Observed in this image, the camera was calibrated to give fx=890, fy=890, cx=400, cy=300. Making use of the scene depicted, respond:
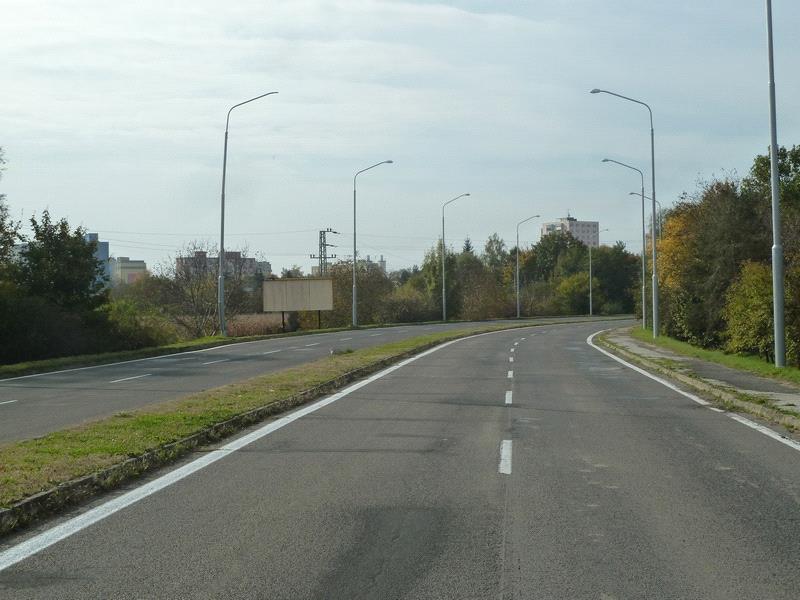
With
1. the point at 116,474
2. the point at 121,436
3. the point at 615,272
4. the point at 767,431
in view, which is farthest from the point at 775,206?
the point at 615,272

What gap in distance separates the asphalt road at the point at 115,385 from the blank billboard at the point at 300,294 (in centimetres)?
2992

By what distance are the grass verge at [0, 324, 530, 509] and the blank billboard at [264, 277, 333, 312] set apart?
46.9 metres

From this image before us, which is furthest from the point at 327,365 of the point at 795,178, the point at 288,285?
the point at 288,285

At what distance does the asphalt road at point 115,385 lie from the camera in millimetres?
15031

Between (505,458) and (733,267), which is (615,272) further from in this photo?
(505,458)

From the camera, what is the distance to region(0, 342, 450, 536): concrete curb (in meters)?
7.23

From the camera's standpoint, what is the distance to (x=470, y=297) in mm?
89750

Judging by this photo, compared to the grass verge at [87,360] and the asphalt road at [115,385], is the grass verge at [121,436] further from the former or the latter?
the grass verge at [87,360]

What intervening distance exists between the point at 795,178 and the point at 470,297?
48.8 metres

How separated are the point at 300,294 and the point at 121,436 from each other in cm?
5569

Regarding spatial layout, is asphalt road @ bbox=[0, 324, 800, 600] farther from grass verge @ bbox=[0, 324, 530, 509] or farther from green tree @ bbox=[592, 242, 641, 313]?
green tree @ bbox=[592, 242, 641, 313]

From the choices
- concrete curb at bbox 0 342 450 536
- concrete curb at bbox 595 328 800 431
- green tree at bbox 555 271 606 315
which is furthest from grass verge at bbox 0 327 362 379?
green tree at bbox 555 271 606 315

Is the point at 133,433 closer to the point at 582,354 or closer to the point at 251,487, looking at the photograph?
the point at 251,487

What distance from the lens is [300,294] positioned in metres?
66.6
